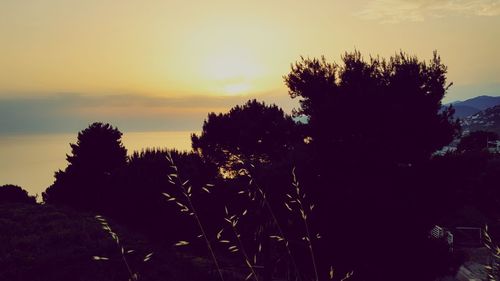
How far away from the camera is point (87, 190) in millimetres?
38844

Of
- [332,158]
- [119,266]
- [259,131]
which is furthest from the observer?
[259,131]

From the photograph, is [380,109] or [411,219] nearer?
[411,219]

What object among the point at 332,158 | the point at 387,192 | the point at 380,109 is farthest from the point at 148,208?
the point at 380,109

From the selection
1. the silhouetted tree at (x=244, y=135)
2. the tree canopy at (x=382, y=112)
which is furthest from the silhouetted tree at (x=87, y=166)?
the tree canopy at (x=382, y=112)

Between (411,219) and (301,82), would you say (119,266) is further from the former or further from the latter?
(301,82)

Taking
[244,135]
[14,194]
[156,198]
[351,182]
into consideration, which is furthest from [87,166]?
[351,182]

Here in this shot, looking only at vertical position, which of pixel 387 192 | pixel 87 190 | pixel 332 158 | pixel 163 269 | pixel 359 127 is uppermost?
pixel 359 127

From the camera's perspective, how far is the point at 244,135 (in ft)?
146

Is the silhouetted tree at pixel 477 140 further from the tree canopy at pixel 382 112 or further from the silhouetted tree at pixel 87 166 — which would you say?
the silhouetted tree at pixel 87 166

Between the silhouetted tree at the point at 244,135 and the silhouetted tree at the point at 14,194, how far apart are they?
18269 mm

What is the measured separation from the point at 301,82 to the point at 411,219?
14.2m

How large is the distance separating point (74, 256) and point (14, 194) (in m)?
→ 31.7

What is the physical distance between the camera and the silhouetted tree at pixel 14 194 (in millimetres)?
38531

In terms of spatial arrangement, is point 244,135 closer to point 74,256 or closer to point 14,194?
point 14,194
